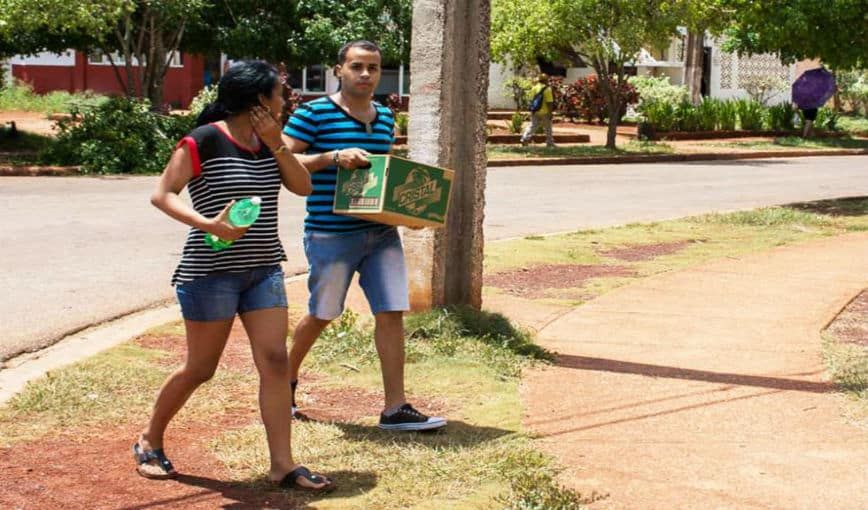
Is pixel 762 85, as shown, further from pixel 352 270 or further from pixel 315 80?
pixel 352 270

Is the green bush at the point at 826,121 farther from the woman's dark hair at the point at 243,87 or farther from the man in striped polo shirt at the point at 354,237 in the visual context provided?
the woman's dark hair at the point at 243,87

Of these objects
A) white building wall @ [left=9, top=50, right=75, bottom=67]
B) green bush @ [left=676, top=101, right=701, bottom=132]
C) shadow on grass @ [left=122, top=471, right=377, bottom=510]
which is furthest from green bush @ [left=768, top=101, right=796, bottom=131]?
shadow on grass @ [left=122, top=471, right=377, bottom=510]

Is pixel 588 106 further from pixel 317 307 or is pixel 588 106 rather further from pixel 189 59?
pixel 317 307

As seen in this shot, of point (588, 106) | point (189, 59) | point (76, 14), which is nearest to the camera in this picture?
point (76, 14)

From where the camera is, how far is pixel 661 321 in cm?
892

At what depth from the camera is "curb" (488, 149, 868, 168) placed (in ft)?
83.8

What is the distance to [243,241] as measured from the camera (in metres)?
5.02

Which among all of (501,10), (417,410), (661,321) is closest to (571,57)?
(501,10)

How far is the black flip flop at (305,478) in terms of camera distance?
5074mm

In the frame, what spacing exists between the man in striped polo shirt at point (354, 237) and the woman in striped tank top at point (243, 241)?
2.64 ft

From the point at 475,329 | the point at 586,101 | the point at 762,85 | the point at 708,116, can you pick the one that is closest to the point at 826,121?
the point at 708,116

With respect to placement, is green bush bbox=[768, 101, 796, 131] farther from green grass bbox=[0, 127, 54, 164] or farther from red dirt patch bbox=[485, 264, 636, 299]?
red dirt patch bbox=[485, 264, 636, 299]

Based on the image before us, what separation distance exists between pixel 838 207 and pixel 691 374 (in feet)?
36.7

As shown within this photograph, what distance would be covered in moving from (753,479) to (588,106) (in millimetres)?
33446
